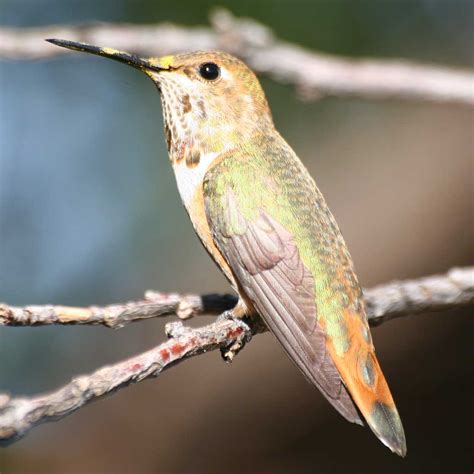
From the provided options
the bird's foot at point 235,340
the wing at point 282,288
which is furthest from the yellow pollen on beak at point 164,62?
the bird's foot at point 235,340

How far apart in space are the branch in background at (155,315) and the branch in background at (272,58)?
128cm

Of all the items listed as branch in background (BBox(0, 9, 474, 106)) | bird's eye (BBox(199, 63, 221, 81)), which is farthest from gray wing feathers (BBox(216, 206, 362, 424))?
branch in background (BBox(0, 9, 474, 106))

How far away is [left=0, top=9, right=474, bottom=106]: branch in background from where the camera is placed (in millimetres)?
3871

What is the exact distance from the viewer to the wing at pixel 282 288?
8.71ft

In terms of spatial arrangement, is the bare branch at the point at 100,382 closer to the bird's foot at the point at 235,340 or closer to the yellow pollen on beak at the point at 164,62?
the bird's foot at the point at 235,340

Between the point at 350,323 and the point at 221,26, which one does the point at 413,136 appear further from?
the point at 350,323

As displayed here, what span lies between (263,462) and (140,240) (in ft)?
7.78

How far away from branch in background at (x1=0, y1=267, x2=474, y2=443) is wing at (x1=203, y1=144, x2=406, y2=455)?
21cm

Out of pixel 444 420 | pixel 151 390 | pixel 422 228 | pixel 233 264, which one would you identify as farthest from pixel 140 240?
pixel 233 264

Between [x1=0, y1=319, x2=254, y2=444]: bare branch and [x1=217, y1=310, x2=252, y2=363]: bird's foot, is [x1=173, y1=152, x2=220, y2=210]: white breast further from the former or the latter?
[x1=0, y1=319, x2=254, y2=444]: bare branch

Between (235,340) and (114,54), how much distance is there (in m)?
1.24

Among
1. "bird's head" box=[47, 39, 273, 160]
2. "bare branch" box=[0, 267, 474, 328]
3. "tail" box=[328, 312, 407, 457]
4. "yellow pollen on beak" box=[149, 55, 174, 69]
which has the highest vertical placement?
"yellow pollen on beak" box=[149, 55, 174, 69]

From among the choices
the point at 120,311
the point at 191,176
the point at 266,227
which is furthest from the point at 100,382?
the point at 191,176

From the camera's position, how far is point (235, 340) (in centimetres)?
279
